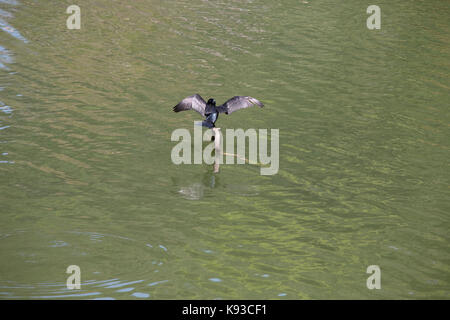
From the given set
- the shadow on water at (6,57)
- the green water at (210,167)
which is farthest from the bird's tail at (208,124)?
the shadow on water at (6,57)

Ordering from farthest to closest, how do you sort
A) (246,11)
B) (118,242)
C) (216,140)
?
(246,11)
(216,140)
(118,242)

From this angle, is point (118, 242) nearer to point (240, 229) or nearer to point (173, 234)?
point (173, 234)

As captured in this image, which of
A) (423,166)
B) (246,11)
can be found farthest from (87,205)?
(246,11)

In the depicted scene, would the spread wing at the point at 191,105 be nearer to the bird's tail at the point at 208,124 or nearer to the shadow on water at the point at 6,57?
the bird's tail at the point at 208,124

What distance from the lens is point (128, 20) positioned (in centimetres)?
1636

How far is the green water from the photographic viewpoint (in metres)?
6.57

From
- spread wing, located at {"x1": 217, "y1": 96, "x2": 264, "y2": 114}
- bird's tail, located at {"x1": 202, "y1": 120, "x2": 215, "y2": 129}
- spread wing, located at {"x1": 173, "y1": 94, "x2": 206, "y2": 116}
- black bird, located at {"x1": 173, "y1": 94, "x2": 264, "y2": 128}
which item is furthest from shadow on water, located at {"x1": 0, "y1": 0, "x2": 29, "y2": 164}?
spread wing, located at {"x1": 217, "y1": 96, "x2": 264, "y2": 114}

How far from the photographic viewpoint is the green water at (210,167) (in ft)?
21.6

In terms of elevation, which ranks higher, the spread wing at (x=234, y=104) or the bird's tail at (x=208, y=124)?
the spread wing at (x=234, y=104)

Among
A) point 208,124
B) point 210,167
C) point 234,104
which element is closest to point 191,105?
point 208,124

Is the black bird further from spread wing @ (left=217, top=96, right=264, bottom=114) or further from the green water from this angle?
the green water

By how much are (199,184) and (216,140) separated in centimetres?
92

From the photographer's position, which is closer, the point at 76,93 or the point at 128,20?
the point at 76,93

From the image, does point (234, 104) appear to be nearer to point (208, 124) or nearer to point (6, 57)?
point (208, 124)
